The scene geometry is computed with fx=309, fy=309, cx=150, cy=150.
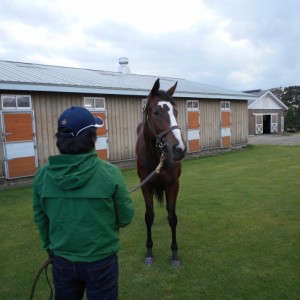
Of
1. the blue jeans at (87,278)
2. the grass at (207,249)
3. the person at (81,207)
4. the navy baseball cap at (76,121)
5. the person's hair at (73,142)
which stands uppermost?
the navy baseball cap at (76,121)

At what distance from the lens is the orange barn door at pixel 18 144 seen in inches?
338

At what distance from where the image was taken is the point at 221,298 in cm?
290

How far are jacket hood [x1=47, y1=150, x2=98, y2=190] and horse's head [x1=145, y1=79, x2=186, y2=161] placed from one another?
137cm

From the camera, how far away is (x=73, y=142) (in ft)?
5.40

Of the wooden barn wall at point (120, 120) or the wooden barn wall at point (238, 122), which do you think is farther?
the wooden barn wall at point (238, 122)

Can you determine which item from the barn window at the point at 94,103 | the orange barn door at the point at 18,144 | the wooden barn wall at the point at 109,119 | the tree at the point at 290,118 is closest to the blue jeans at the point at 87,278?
the orange barn door at the point at 18,144

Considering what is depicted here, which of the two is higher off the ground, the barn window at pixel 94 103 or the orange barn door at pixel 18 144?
the barn window at pixel 94 103

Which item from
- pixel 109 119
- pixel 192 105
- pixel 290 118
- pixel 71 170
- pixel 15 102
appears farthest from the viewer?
pixel 290 118

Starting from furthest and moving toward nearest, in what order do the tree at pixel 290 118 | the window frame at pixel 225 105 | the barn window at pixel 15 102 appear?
the tree at pixel 290 118, the window frame at pixel 225 105, the barn window at pixel 15 102

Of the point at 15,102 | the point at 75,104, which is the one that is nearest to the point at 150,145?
the point at 15,102

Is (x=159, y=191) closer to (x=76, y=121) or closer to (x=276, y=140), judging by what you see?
(x=76, y=121)

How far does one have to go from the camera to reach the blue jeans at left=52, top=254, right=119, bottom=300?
5.60 feet

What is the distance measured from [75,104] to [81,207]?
9.12 metres

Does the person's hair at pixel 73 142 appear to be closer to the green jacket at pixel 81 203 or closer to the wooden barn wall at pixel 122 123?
the green jacket at pixel 81 203
